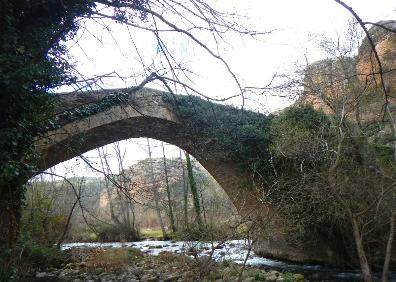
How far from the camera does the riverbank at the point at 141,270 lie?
798cm

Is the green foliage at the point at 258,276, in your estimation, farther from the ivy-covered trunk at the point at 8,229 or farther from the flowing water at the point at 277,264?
the ivy-covered trunk at the point at 8,229

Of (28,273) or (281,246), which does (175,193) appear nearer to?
(281,246)

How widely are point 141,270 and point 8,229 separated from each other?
6.42 metres

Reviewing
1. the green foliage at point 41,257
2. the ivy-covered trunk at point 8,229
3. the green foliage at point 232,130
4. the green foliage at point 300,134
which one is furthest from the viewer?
the green foliage at point 232,130

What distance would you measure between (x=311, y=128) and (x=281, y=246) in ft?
12.8

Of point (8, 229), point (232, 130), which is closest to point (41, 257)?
point (232, 130)

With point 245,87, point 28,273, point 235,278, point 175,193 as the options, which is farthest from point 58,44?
point 175,193

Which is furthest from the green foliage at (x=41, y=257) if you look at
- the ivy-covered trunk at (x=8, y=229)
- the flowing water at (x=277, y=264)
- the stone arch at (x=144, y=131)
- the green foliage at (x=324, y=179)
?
the green foliage at (x=324, y=179)

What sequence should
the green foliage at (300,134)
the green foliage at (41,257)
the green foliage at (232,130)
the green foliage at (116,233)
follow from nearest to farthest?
1. the green foliage at (300,134)
2. the green foliage at (41,257)
3. the green foliage at (232,130)
4. the green foliage at (116,233)

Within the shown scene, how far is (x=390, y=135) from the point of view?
469 inches

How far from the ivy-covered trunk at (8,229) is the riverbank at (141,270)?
330 cm

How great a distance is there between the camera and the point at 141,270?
10.1 m

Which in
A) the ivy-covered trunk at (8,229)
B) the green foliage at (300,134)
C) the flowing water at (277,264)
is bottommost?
the flowing water at (277,264)

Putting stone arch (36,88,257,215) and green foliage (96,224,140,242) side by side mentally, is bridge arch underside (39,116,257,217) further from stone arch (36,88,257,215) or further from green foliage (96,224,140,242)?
green foliage (96,224,140,242)
